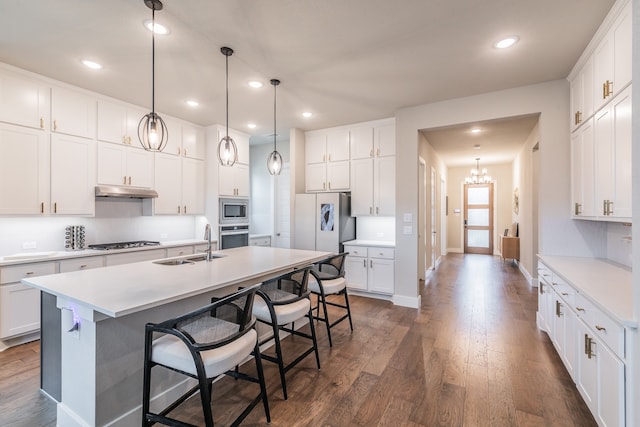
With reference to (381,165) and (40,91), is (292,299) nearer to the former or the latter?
(381,165)

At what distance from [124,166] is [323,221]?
295 centimetres

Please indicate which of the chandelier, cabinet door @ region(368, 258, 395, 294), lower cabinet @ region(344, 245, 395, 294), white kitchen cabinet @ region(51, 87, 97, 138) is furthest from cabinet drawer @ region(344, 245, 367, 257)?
the chandelier

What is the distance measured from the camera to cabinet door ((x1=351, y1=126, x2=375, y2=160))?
4.85 meters

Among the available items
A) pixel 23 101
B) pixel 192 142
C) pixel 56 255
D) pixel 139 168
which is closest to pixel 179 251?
pixel 139 168

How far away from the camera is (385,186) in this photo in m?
4.72

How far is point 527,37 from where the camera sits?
2.46m

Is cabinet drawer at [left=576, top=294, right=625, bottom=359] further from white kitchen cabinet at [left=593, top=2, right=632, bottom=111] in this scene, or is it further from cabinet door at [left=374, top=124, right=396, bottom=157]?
cabinet door at [left=374, top=124, right=396, bottom=157]

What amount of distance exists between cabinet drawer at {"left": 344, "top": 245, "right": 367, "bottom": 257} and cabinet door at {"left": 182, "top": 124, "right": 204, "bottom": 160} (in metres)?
2.93

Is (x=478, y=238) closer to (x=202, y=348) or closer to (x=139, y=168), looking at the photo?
(x=139, y=168)

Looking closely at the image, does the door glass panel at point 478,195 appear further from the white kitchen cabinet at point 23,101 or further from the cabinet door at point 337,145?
the white kitchen cabinet at point 23,101

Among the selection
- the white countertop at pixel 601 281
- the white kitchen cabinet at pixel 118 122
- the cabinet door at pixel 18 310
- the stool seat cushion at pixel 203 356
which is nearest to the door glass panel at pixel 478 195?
the white countertop at pixel 601 281

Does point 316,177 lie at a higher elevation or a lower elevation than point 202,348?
higher

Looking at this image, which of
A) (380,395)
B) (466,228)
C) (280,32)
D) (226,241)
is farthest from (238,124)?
(466,228)

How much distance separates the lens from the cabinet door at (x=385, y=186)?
466cm
